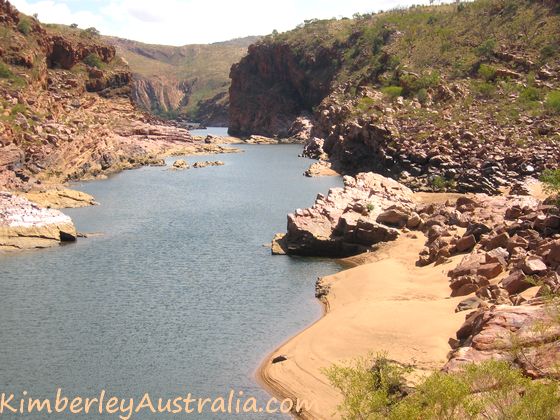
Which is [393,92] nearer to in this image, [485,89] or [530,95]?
[485,89]

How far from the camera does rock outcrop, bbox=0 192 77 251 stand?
40.8m

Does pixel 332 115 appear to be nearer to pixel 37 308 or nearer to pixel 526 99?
pixel 526 99

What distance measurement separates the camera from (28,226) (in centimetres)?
4178

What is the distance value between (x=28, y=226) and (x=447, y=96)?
51.4 metres

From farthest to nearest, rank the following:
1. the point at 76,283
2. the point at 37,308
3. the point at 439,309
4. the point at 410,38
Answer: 1. the point at 410,38
2. the point at 76,283
3. the point at 37,308
4. the point at 439,309

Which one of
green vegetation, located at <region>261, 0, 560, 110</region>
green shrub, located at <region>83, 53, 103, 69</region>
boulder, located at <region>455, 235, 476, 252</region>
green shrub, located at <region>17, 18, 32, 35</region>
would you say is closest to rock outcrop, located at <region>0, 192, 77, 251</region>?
boulder, located at <region>455, 235, 476, 252</region>

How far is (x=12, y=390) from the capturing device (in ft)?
69.7

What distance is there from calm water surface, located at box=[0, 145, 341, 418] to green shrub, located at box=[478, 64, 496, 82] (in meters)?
35.8

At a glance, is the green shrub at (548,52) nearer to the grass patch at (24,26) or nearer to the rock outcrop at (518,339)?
the rock outcrop at (518,339)

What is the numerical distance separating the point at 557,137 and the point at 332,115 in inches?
1566

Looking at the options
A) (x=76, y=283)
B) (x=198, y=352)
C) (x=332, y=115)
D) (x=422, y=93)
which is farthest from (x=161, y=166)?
(x=198, y=352)

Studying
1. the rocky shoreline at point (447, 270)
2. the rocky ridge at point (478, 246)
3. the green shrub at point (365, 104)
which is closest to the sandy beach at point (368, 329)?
the rocky shoreline at point (447, 270)

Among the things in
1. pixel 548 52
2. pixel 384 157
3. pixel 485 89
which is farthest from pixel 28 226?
pixel 548 52

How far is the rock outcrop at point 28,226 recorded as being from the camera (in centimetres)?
4084
